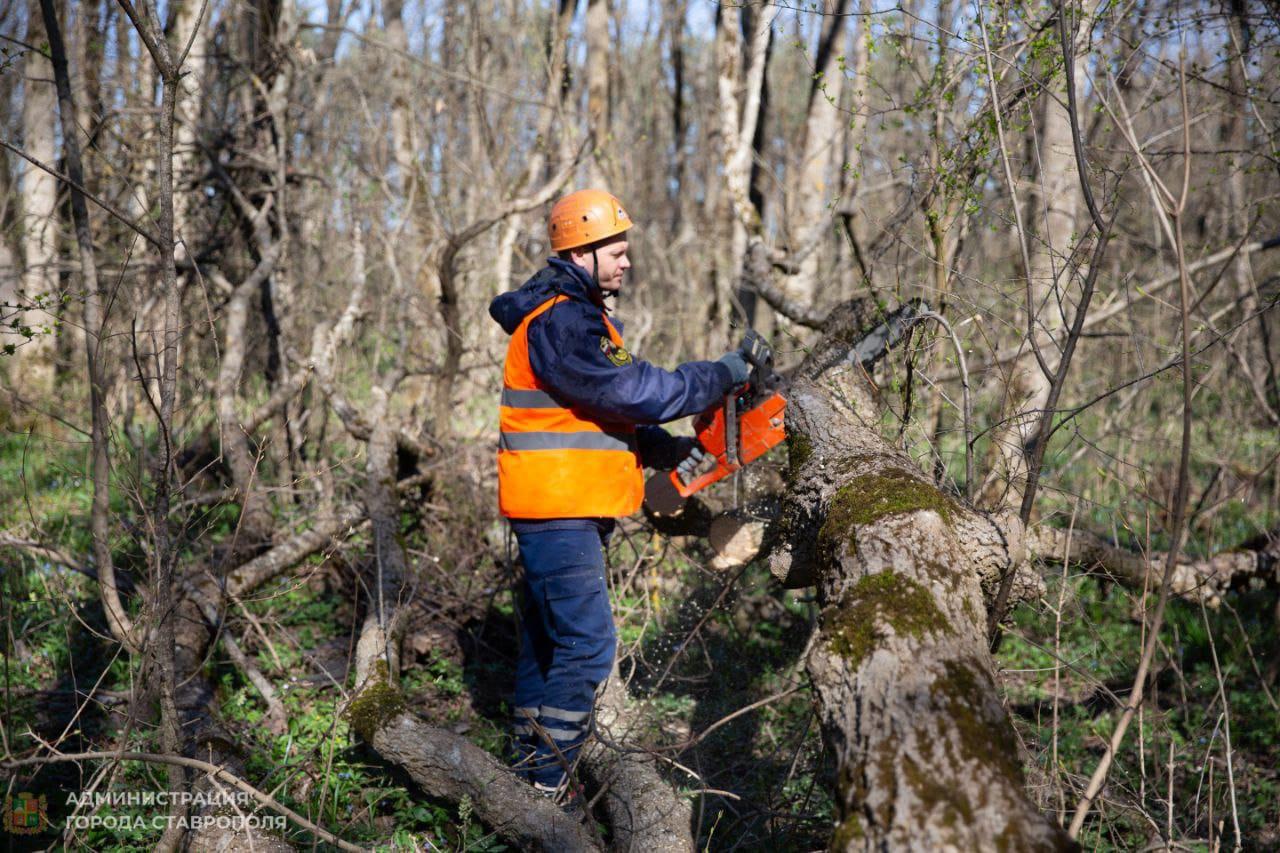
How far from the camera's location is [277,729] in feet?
12.4

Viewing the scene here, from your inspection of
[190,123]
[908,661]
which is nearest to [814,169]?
[190,123]

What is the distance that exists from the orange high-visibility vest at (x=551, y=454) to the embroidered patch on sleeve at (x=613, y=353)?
3cm

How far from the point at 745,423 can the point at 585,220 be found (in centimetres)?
98

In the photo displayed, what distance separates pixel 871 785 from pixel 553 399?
6.60ft

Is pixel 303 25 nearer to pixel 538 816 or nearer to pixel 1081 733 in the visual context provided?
pixel 538 816

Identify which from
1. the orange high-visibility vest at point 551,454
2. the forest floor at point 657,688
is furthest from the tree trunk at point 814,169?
the orange high-visibility vest at point 551,454

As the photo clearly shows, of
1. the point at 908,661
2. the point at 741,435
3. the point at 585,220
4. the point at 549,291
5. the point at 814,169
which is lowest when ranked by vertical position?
the point at 908,661

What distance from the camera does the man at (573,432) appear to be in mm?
3211

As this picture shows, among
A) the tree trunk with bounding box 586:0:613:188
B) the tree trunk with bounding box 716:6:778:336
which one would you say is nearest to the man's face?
the tree trunk with bounding box 716:6:778:336

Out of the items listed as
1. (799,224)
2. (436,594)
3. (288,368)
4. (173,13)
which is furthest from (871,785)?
(173,13)

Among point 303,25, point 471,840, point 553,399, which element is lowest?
point 471,840

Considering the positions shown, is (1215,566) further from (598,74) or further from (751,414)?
(598,74)

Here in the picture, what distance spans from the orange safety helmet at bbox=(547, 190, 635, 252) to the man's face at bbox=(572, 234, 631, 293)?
0.05 meters

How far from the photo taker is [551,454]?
3.31 metres
